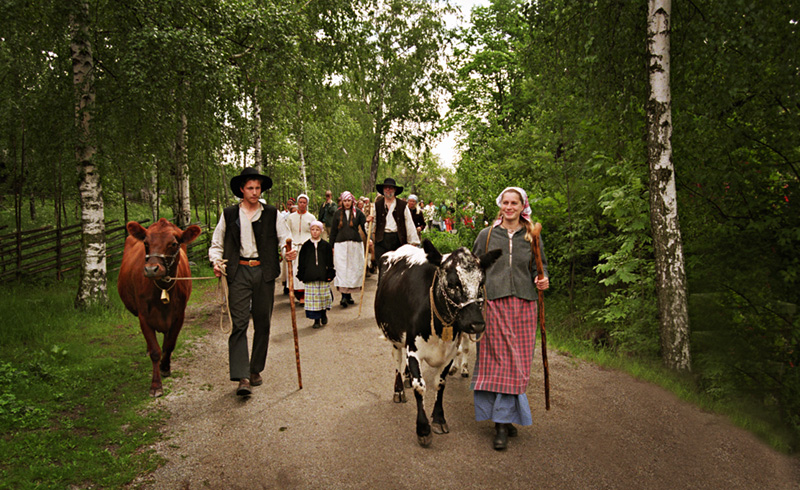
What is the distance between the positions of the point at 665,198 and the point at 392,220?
437cm

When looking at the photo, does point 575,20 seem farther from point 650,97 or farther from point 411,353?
point 411,353

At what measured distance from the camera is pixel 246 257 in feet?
17.5

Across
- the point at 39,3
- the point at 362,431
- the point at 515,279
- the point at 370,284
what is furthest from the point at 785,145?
the point at 39,3

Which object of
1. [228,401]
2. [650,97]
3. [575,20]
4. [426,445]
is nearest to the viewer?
[426,445]

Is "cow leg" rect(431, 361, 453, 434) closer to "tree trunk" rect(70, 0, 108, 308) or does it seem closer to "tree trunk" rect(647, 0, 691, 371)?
"tree trunk" rect(647, 0, 691, 371)

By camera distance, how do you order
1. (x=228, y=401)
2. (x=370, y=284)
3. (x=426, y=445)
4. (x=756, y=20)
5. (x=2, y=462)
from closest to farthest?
1. (x=2, y=462)
2. (x=426, y=445)
3. (x=756, y=20)
4. (x=228, y=401)
5. (x=370, y=284)

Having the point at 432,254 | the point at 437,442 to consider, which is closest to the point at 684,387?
the point at 437,442

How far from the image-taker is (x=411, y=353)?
14.3 feet

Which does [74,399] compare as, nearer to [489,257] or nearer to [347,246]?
[489,257]

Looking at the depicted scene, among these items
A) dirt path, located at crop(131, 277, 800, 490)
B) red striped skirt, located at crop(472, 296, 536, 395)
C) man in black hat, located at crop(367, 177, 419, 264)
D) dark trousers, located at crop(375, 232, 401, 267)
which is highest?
man in black hat, located at crop(367, 177, 419, 264)

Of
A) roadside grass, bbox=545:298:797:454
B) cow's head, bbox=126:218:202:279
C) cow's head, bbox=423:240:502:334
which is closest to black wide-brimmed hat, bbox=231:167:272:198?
cow's head, bbox=126:218:202:279

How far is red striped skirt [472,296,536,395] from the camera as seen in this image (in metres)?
4.18

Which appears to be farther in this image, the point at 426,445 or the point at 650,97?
the point at 650,97

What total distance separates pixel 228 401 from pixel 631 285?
19.3ft
